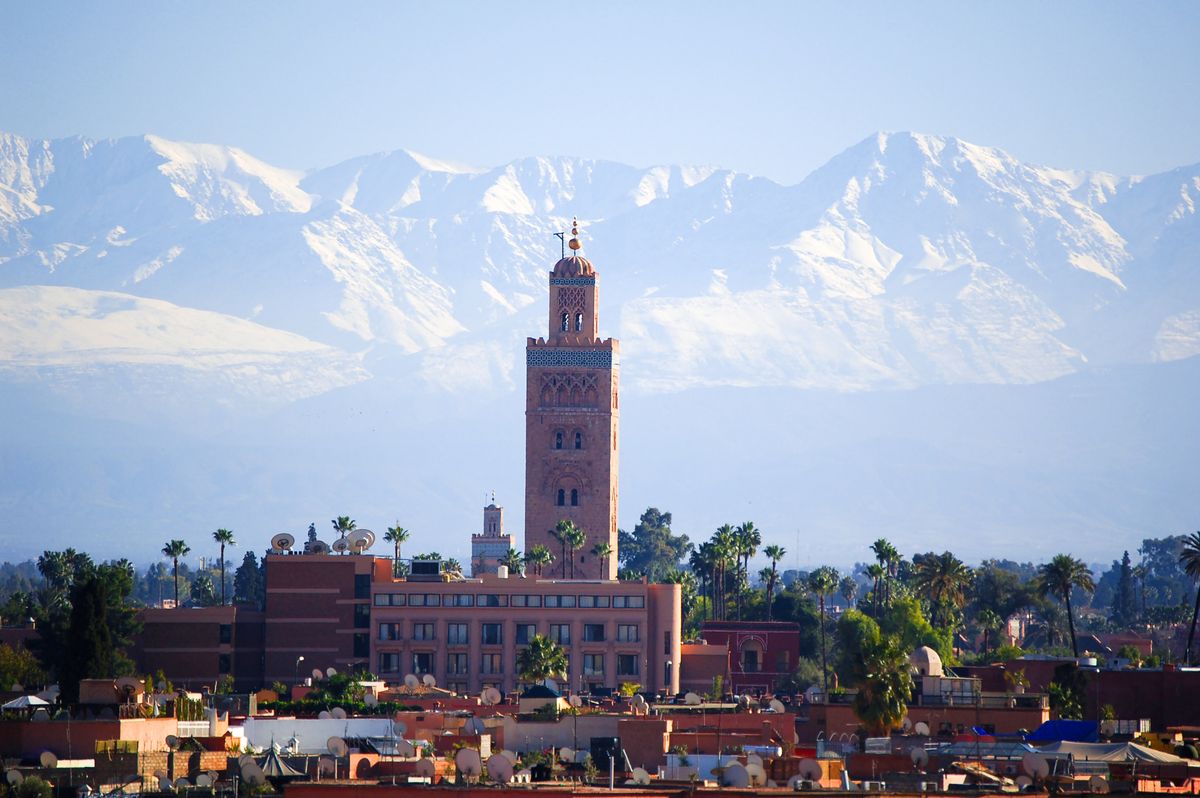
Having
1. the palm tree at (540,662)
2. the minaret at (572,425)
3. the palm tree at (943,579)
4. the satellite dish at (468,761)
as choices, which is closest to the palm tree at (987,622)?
the palm tree at (943,579)

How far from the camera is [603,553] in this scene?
597 ft

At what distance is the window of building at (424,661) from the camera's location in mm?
158363

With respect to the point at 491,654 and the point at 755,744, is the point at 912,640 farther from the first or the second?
the point at 755,744

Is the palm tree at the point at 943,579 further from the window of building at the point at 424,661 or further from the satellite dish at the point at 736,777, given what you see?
the satellite dish at the point at 736,777

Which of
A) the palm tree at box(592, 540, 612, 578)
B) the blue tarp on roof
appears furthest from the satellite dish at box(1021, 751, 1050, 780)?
the palm tree at box(592, 540, 612, 578)

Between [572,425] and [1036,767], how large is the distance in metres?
115

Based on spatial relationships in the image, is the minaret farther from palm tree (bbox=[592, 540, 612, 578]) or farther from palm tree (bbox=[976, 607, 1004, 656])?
palm tree (bbox=[976, 607, 1004, 656])

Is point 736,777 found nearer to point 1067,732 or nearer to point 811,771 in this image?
point 811,771

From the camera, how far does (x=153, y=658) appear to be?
152375mm

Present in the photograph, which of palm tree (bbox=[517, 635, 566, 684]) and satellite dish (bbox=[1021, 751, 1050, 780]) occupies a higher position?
palm tree (bbox=[517, 635, 566, 684])

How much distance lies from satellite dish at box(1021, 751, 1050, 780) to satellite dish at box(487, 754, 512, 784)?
1503 centimetres

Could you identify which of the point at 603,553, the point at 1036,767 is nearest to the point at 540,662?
the point at 603,553

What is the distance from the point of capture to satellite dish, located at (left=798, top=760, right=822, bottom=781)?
72.8m

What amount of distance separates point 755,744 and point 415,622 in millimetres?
63712
